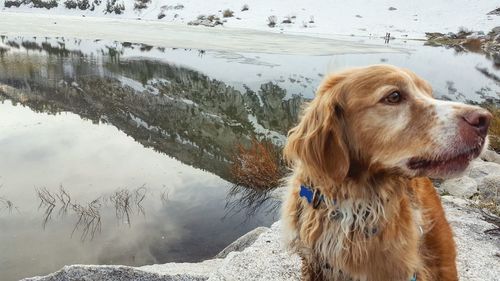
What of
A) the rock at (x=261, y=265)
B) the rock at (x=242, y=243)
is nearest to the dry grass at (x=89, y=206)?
the rock at (x=242, y=243)

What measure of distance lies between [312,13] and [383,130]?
50.0m

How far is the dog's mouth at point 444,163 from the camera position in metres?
2.49

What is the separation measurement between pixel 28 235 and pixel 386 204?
5.82m

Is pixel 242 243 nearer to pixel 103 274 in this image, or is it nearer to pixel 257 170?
pixel 103 274

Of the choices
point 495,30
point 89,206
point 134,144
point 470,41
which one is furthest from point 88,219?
point 495,30

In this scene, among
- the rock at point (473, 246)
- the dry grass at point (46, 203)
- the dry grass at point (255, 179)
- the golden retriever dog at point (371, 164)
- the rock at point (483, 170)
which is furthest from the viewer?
the rock at point (483, 170)

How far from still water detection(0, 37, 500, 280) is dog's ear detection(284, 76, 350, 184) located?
0.76 m

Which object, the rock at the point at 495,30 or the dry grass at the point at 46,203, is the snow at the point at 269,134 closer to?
the dry grass at the point at 46,203

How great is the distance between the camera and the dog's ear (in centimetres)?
275

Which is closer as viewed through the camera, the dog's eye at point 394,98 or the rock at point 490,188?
the dog's eye at point 394,98

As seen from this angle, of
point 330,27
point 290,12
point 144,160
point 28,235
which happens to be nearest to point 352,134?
point 28,235

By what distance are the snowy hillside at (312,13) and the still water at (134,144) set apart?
83.1ft

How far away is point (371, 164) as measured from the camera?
2.79m

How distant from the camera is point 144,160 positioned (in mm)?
9672
